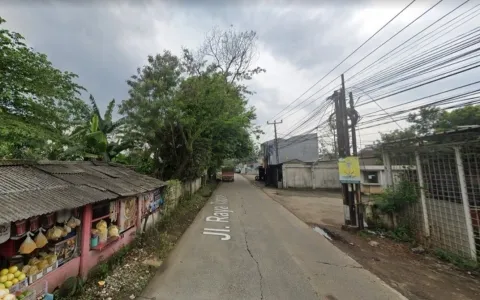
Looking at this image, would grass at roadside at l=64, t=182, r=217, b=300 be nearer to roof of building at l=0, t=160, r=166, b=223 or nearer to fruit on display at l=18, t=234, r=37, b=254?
fruit on display at l=18, t=234, r=37, b=254

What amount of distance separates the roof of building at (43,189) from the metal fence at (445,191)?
828 centimetres

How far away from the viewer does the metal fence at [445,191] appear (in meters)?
5.07

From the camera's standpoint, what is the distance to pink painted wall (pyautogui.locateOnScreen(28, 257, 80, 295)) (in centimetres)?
317

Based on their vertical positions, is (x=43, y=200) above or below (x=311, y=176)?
above

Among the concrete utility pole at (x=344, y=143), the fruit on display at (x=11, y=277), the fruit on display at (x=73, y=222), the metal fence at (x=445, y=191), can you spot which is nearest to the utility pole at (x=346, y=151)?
the concrete utility pole at (x=344, y=143)

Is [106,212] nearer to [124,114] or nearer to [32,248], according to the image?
[32,248]

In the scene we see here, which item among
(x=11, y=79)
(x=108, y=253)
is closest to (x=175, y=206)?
(x=108, y=253)

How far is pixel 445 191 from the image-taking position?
18.9ft

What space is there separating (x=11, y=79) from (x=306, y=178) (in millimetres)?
21857

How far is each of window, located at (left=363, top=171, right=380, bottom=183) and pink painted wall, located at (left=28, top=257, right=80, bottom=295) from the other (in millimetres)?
20318

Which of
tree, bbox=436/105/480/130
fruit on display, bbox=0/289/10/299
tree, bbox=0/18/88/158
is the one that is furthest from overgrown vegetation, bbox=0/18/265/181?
tree, bbox=436/105/480/130

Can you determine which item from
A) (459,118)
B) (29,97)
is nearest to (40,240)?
(29,97)

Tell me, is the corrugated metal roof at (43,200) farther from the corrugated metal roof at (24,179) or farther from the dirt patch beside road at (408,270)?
the dirt patch beside road at (408,270)

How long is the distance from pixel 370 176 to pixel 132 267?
19.4 metres
